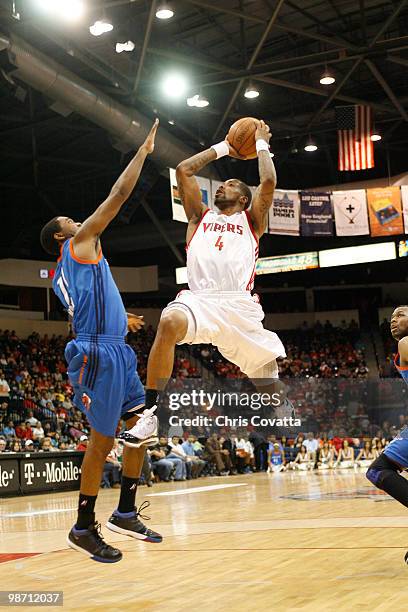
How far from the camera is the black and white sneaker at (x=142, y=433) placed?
4.91 metres

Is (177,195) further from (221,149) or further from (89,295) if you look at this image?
(89,295)

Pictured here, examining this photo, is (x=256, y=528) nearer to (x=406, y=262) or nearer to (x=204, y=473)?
(x=204, y=473)

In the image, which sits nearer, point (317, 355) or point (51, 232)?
point (51, 232)

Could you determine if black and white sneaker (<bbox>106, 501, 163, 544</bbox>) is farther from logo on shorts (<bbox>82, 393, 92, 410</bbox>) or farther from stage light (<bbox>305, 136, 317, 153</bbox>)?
stage light (<bbox>305, 136, 317, 153</bbox>)

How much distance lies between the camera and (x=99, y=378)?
5.09m

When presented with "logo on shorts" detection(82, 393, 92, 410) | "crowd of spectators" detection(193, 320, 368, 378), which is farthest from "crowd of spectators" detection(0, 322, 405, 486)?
"logo on shorts" detection(82, 393, 92, 410)

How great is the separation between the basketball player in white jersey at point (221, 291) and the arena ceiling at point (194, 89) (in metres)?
9.39

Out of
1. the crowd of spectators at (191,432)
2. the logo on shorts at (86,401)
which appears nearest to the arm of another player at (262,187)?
the logo on shorts at (86,401)

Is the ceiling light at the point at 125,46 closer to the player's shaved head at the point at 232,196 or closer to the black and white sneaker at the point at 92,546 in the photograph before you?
the player's shaved head at the point at 232,196

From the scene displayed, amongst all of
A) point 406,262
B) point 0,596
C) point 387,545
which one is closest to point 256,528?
point 387,545

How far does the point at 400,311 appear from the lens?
679 cm

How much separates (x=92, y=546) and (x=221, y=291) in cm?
183

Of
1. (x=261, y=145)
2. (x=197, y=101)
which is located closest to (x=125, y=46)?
(x=197, y=101)

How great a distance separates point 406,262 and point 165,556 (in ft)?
89.0
